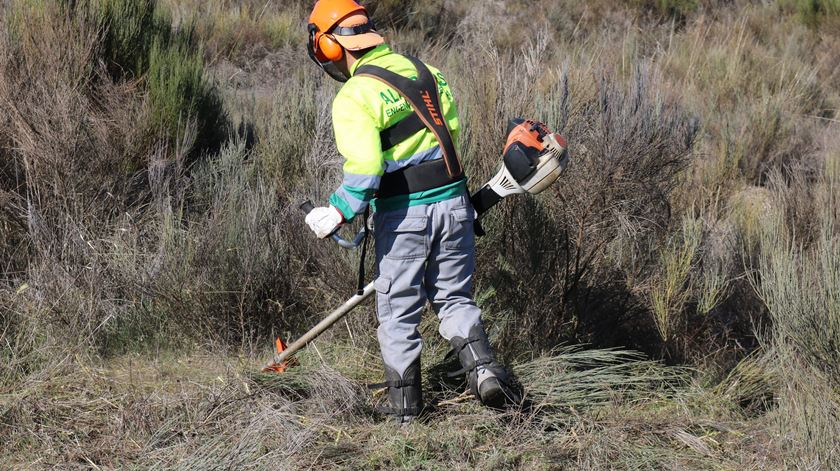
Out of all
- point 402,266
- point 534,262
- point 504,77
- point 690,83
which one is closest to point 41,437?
point 402,266

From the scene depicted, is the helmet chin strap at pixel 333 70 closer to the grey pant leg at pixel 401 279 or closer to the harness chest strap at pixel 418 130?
the harness chest strap at pixel 418 130

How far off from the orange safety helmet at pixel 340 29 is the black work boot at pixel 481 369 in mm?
1351

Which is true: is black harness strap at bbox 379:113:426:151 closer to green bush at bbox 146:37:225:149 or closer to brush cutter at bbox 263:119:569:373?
brush cutter at bbox 263:119:569:373

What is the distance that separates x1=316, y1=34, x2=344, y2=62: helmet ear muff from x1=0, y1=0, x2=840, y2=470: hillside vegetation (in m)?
1.43

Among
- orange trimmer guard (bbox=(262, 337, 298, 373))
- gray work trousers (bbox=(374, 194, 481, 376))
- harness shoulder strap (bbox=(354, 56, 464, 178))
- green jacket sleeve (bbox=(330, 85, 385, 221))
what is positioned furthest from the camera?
orange trimmer guard (bbox=(262, 337, 298, 373))

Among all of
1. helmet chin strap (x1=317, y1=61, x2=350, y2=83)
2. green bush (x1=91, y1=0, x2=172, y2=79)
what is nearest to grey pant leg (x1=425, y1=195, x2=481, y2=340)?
helmet chin strap (x1=317, y1=61, x2=350, y2=83)

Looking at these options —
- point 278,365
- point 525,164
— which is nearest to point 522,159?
point 525,164

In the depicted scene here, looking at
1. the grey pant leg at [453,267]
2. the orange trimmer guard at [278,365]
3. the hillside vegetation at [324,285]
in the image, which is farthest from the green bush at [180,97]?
the grey pant leg at [453,267]

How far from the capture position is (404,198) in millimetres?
3932

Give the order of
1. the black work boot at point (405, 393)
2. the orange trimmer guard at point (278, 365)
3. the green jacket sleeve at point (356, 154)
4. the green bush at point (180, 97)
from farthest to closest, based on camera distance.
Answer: the green bush at point (180, 97), the orange trimmer guard at point (278, 365), the black work boot at point (405, 393), the green jacket sleeve at point (356, 154)

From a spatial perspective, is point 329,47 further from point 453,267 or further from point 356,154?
point 453,267

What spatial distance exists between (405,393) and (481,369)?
1.24 ft

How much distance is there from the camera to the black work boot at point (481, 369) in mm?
3928

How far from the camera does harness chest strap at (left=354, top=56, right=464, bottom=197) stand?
12.7 feet
